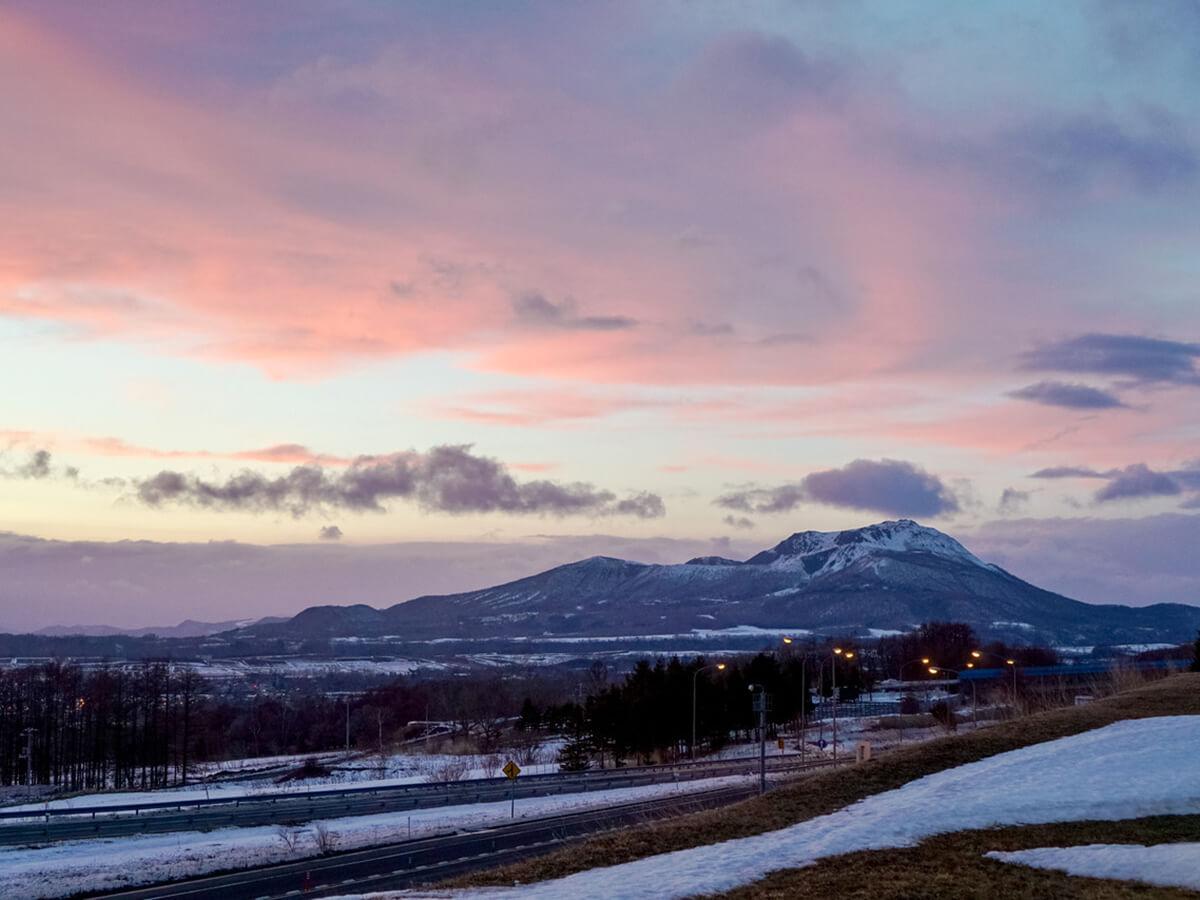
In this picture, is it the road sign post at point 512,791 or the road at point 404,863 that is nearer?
the road at point 404,863

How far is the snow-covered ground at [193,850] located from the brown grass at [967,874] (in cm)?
2705

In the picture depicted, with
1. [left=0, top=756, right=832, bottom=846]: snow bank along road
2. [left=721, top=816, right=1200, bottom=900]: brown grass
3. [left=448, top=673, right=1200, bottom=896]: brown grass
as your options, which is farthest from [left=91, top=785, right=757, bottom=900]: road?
[left=721, top=816, right=1200, bottom=900]: brown grass

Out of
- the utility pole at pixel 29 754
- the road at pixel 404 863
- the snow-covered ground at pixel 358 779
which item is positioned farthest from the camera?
the utility pole at pixel 29 754

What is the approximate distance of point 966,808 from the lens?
85.9 ft

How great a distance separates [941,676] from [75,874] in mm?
168004

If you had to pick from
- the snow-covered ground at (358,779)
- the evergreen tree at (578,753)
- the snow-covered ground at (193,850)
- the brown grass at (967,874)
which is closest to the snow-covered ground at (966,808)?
the brown grass at (967,874)

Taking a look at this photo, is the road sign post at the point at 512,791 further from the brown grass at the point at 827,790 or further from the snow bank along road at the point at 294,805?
the brown grass at the point at 827,790

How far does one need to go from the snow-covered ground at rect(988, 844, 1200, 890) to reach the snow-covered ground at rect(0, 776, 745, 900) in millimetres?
29553

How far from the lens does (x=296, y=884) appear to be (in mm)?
36406

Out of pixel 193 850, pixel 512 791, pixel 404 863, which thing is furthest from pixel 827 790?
pixel 512 791

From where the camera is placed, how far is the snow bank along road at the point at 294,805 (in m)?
47.6

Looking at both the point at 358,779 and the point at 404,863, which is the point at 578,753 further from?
the point at 404,863

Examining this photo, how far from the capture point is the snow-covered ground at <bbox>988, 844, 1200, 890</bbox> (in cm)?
1947

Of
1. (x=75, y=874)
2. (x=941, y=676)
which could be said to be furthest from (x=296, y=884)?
(x=941, y=676)
